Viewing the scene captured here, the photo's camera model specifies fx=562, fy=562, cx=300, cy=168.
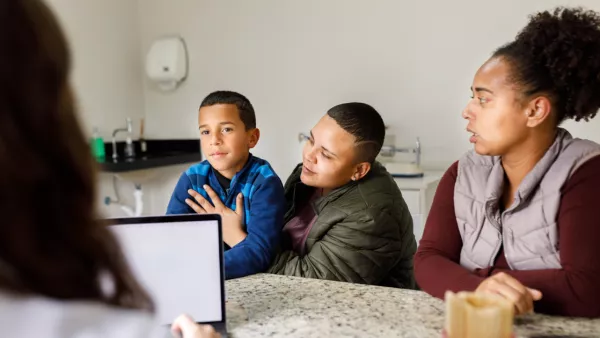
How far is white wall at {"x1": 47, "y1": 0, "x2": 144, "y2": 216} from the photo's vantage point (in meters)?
3.44

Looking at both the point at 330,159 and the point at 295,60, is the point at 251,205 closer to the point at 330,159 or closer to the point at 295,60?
the point at 330,159

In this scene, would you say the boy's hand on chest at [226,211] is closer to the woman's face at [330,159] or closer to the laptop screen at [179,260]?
the woman's face at [330,159]

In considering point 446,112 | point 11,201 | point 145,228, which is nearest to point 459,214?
point 145,228

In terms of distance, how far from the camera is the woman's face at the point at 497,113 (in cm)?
111

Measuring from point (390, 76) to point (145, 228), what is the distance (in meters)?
2.48

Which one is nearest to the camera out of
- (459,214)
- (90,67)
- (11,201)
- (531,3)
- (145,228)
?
(11,201)

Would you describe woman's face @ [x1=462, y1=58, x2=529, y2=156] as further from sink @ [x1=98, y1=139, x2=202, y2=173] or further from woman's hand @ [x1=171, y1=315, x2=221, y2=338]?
sink @ [x1=98, y1=139, x2=202, y2=173]

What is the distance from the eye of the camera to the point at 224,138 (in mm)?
1449

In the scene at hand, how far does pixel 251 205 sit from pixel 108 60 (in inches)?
104

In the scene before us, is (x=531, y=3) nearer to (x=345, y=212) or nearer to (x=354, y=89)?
(x=354, y=89)

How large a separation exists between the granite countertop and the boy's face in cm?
40

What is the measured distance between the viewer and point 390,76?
3162 mm

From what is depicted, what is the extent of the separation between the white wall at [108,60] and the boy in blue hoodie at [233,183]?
2087 mm

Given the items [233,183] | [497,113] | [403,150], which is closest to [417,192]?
[403,150]
